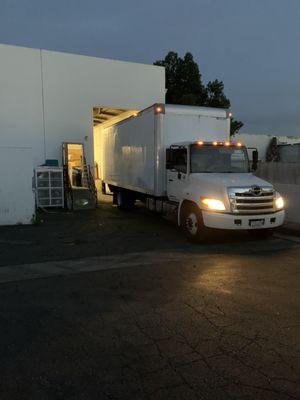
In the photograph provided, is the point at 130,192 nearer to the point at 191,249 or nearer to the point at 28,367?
the point at 191,249

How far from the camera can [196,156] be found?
10.4m

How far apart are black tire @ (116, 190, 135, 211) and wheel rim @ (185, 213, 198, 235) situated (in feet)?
19.9

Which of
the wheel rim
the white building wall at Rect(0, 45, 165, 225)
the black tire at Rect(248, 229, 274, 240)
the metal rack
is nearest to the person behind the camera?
the wheel rim

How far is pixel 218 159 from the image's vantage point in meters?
10.5

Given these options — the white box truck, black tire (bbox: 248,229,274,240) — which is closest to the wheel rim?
the white box truck

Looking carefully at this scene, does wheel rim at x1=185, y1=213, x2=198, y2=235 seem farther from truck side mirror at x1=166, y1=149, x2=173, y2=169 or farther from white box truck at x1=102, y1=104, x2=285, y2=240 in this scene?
truck side mirror at x1=166, y1=149, x2=173, y2=169

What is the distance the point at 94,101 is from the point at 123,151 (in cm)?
549

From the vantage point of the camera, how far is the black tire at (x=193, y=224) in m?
9.36

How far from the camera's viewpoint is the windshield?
10.4 meters

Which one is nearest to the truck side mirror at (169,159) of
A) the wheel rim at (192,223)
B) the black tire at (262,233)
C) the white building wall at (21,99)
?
the wheel rim at (192,223)

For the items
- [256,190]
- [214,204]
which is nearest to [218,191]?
[214,204]

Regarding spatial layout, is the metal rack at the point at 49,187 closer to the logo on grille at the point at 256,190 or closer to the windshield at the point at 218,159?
the windshield at the point at 218,159

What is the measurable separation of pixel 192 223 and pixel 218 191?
1.11 meters

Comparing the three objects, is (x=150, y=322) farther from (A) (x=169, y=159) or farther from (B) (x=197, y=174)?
(A) (x=169, y=159)
